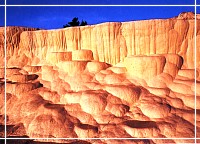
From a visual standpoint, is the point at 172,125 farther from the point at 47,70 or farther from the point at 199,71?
the point at 47,70

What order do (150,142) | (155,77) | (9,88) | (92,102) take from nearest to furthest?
1. (150,142)
2. (92,102)
3. (155,77)
4. (9,88)

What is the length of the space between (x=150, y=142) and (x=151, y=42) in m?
2.16

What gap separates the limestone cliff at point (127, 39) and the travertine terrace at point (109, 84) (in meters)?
0.02

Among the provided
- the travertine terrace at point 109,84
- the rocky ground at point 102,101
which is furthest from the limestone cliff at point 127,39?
the rocky ground at point 102,101

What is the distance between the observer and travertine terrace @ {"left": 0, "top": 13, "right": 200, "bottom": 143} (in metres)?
4.02

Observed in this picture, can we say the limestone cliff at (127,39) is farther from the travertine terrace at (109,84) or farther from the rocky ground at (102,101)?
the rocky ground at (102,101)

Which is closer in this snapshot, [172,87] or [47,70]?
[172,87]

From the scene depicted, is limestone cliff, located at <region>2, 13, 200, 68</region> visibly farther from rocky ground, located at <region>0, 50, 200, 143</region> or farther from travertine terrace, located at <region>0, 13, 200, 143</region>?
rocky ground, located at <region>0, 50, 200, 143</region>

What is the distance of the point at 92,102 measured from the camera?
4344 millimetres

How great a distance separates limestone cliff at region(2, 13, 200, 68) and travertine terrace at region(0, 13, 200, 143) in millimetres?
20

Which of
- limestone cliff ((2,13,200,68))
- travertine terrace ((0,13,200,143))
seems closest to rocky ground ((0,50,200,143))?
travertine terrace ((0,13,200,143))

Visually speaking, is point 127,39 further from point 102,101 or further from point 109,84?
point 102,101

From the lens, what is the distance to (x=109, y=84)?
4.82 meters

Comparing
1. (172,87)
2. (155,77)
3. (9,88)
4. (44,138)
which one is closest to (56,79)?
(9,88)
